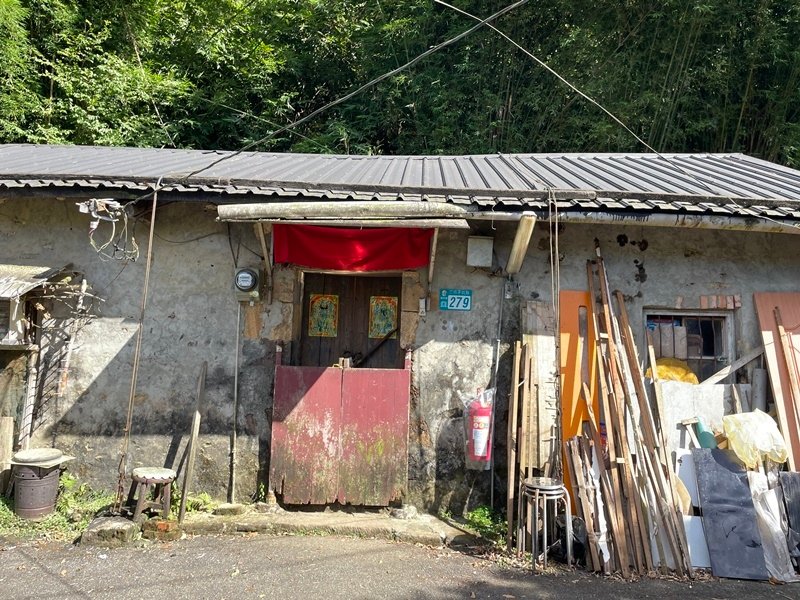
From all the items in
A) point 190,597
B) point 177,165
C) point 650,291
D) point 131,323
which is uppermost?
point 177,165

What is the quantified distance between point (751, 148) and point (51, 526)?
14.6 meters

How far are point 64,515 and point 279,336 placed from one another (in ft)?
9.28

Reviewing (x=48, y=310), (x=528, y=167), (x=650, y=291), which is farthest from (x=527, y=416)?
(x=48, y=310)

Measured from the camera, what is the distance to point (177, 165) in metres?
7.67

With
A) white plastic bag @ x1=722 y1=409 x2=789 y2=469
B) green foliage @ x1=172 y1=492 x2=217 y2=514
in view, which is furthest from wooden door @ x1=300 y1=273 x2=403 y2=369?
white plastic bag @ x1=722 y1=409 x2=789 y2=469

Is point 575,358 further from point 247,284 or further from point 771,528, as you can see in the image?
point 247,284

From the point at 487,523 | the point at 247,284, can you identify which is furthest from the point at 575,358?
the point at 247,284

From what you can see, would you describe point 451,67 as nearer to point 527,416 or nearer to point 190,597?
point 527,416

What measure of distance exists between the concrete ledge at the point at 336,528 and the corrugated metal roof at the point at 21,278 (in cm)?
286

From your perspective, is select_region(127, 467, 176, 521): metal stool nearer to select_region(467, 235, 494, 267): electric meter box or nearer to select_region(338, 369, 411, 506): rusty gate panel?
select_region(338, 369, 411, 506): rusty gate panel

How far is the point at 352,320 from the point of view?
7.55 metres

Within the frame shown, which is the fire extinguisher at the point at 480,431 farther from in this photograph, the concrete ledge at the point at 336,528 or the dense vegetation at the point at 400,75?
the dense vegetation at the point at 400,75

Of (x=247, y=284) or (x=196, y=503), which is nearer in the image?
(x=196, y=503)

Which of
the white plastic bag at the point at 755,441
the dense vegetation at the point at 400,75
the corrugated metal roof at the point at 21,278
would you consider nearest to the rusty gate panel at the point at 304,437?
the corrugated metal roof at the point at 21,278
